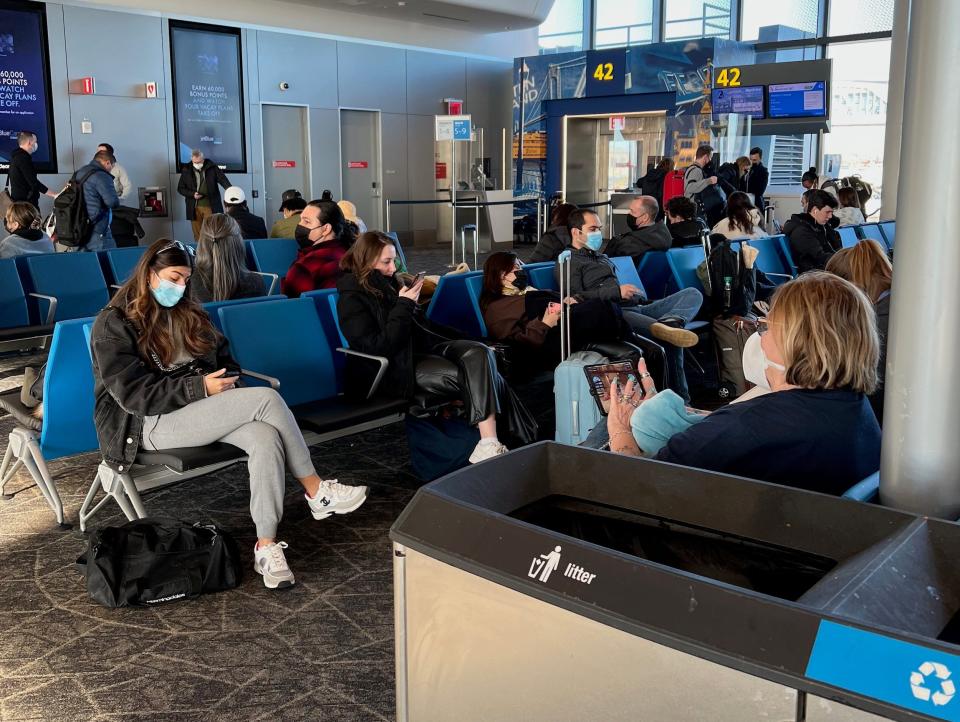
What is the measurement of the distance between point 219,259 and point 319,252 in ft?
2.72

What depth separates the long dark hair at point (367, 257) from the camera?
456 centimetres

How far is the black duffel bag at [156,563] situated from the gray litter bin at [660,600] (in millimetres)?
1987

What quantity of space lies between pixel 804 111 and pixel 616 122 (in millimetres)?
2845

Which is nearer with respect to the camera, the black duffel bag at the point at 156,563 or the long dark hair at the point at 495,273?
the black duffel bag at the point at 156,563

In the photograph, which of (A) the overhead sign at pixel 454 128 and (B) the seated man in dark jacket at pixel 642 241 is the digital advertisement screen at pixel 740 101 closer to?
(A) the overhead sign at pixel 454 128

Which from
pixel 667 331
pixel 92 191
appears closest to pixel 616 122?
pixel 92 191

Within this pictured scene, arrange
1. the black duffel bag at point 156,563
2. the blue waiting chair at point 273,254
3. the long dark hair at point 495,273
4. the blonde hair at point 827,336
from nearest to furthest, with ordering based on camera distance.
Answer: the blonde hair at point 827,336 → the black duffel bag at point 156,563 → the long dark hair at point 495,273 → the blue waiting chair at point 273,254

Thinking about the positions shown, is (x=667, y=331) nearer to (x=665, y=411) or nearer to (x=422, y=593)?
(x=665, y=411)

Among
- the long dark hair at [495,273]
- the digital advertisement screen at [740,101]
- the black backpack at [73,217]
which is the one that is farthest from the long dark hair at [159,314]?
the digital advertisement screen at [740,101]

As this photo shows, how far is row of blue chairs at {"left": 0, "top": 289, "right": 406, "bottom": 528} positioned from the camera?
12.0 ft

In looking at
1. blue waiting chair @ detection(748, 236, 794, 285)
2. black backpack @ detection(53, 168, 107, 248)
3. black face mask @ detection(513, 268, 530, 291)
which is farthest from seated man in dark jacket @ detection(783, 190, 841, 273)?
black backpack @ detection(53, 168, 107, 248)

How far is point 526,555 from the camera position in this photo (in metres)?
1.31

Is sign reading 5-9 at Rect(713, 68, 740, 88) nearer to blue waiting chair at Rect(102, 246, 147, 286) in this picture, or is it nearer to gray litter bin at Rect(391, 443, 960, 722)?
blue waiting chair at Rect(102, 246, 147, 286)

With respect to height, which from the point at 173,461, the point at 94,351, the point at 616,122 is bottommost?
the point at 173,461
